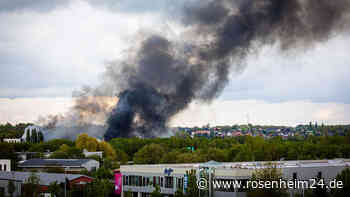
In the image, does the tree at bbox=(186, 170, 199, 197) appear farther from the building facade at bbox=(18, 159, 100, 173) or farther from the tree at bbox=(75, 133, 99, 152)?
the tree at bbox=(75, 133, 99, 152)

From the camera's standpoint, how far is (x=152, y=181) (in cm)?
7219

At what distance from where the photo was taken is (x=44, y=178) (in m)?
89.4

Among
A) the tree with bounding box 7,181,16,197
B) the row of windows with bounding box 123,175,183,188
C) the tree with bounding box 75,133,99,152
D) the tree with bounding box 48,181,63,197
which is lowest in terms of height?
the tree with bounding box 48,181,63,197

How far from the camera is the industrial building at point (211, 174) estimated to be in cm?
6122

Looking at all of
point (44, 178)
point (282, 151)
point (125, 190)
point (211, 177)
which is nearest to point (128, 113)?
point (282, 151)

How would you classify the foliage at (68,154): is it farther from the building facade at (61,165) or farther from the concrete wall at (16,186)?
the concrete wall at (16,186)

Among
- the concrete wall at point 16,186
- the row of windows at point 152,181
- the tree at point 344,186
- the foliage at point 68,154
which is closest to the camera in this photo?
the tree at point 344,186

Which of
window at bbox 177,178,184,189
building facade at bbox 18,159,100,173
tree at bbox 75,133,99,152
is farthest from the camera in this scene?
tree at bbox 75,133,99,152

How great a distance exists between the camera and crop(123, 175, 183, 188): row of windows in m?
68.7

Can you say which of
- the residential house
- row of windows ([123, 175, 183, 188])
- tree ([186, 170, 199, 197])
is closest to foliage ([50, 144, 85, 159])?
the residential house

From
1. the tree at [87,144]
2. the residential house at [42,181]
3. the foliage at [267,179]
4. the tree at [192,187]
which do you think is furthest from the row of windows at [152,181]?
the tree at [87,144]

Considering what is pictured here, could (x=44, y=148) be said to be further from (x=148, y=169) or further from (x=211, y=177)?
(x=211, y=177)

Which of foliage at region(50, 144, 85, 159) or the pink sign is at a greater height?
foliage at region(50, 144, 85, 159)

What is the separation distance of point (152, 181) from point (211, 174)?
12.5 metres
